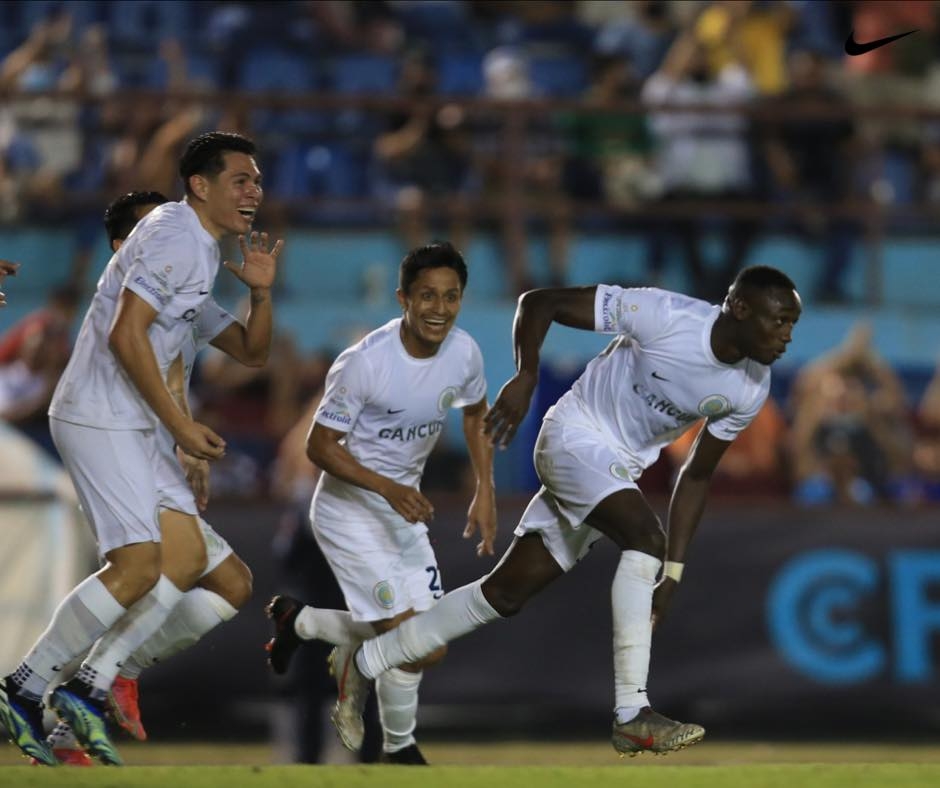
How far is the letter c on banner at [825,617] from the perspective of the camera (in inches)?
418

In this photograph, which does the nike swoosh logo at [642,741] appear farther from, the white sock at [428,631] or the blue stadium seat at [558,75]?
the blue stadium seat at [558,75]

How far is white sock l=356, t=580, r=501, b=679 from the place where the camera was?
280 inches

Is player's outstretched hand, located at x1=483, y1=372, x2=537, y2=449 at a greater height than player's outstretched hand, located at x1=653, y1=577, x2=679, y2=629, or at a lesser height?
greater

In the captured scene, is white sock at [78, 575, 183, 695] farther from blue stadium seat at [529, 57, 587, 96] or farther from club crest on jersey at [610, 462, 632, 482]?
blue stadium seat at [529, 57, 587, 96]

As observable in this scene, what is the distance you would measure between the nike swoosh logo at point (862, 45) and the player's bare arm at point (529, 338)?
26.0ft

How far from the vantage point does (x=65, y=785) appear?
5.63 m

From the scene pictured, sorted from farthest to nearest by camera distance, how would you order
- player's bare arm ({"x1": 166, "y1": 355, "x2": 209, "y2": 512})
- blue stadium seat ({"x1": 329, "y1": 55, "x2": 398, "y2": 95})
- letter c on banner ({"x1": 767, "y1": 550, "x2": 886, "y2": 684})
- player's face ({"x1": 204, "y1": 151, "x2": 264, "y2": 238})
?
blue stadium seat ({"x1": 329, "y1": 55, "x2": 398, "y2": 95}) → letter c on banner ({"x1": 767, "y1": 550, "x2": 886, "y2": 684}) → player's bare arm ({"x1": 166, "y1": 355, "x2": 209, "y2": 512}) → player's face ({"x1": 204, "y1": 151, "x2": 264, "y2": 238})

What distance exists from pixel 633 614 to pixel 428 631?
3.24 ft

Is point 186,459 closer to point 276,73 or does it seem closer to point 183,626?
point 183,626

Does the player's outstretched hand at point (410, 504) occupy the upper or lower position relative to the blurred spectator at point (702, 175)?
lower

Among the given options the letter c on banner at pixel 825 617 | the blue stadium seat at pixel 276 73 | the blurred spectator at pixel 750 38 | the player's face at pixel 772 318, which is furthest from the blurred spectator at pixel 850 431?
the blue stadium seat at pixel 276 73

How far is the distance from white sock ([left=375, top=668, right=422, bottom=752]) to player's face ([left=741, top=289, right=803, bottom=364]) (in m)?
2.17

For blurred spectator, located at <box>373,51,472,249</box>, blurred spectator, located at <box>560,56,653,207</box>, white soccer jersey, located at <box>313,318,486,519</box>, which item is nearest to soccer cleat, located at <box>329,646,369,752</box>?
white soccer jersey, located at <box>313,318,486,519</box>

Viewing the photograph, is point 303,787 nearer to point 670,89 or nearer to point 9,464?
point 9,464
